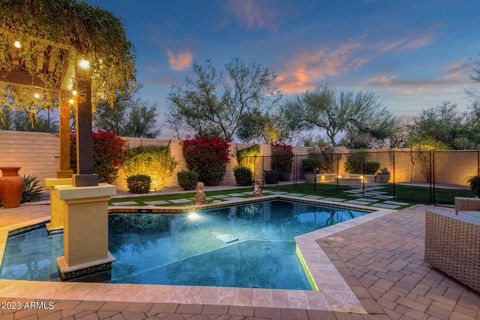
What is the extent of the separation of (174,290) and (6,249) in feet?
9.96

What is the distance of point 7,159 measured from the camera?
7.17 meters

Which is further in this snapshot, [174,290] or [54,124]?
[54,124]

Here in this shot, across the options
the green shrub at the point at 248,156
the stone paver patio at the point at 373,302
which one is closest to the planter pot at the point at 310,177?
the green shrub at the point at 248,156

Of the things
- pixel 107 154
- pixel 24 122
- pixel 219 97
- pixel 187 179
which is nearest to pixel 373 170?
pixel 219 97

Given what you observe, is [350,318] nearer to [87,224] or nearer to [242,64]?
[87,224]

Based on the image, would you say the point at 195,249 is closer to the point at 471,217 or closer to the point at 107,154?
the point at 471,217

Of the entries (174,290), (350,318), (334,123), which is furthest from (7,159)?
(334,123)

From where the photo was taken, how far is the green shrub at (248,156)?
12039 mm

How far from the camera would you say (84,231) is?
279cm

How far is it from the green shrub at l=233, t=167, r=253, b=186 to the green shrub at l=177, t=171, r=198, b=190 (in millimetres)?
2209

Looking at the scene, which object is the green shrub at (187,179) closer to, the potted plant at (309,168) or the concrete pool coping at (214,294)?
the potted plant at (309,168)

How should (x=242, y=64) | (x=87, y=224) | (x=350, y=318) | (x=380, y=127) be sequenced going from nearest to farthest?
(x=350, y=318) → (x=87, y=224) → (x=242, y=64) → (x=380, y=127)

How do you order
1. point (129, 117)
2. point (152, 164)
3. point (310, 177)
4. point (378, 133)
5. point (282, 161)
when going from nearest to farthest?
point (152, 164)
point (282, 161)
point (310, 177)
point (129, 117)
point (378, 133)

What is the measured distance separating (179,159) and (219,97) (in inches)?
234
